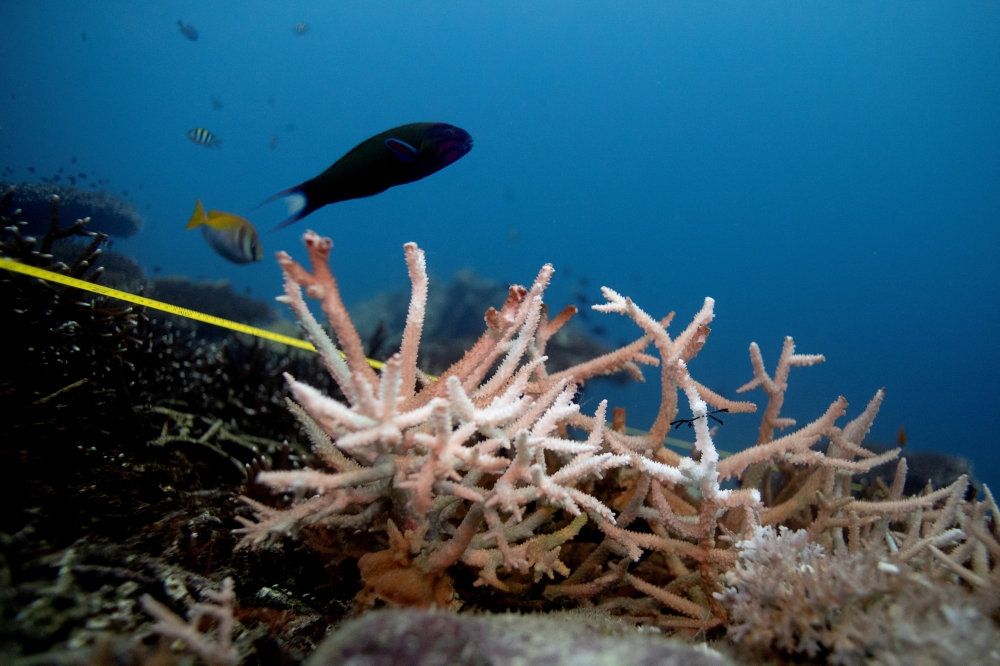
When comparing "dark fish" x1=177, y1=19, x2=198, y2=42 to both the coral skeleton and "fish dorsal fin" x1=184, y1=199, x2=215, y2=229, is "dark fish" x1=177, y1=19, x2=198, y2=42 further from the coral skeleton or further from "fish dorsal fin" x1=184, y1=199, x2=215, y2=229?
the coral skeleton

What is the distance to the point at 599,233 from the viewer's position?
2315 inches

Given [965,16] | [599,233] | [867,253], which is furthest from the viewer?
[599,233]

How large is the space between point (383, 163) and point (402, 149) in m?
0.13

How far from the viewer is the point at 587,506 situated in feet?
4.95

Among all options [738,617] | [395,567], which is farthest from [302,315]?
[738,617]

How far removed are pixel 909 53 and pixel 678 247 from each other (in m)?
30.9

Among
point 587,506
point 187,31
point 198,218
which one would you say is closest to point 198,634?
point 587,506

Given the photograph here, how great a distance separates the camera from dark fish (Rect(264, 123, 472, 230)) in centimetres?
241

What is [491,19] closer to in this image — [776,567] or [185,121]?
[185,121]

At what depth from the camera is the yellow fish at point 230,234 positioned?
5.25 meters

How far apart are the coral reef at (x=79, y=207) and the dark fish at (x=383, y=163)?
47.4 feet

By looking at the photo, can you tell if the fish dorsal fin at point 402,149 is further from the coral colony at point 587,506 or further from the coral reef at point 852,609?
the coral reef at point 852,609

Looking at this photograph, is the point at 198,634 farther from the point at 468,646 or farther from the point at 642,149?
the point at 642,149

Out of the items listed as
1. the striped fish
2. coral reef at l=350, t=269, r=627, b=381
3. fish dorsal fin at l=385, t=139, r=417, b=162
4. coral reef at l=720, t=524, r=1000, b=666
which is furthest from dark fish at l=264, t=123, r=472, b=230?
the striped fish
